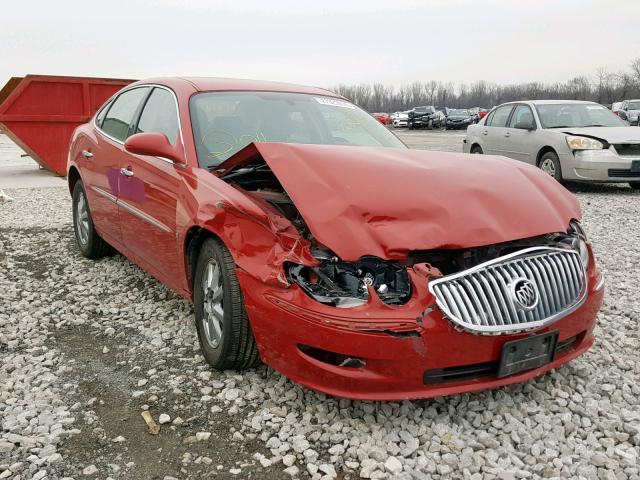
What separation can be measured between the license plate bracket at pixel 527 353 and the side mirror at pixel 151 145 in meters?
2.04

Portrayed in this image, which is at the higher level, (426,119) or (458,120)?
(426,119)

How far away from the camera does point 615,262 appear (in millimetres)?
5316

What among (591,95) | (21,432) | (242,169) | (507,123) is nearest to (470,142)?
(507,123)

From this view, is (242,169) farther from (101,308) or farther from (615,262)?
(615,262)

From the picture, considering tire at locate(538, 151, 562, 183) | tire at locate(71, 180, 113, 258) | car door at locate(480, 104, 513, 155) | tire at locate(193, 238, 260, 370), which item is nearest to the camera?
tire at locate(193, 238, 260, 370)

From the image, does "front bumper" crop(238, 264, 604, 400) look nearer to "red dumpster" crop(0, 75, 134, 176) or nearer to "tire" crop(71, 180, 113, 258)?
"tire" crop(71, 180, 113, 258)

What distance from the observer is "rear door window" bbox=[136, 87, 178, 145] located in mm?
3740

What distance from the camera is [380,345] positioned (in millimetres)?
2365

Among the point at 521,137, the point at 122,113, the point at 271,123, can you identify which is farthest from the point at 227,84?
the point at 521,137

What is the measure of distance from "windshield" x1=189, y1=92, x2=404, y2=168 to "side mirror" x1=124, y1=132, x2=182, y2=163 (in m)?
0.19

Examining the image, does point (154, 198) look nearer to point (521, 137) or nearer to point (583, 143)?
point (583, 143)

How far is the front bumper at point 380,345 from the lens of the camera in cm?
237

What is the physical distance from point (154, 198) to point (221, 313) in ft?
3.44

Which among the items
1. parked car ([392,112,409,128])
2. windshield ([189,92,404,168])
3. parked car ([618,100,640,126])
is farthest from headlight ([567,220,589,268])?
parked car ([392,112,409,128])
